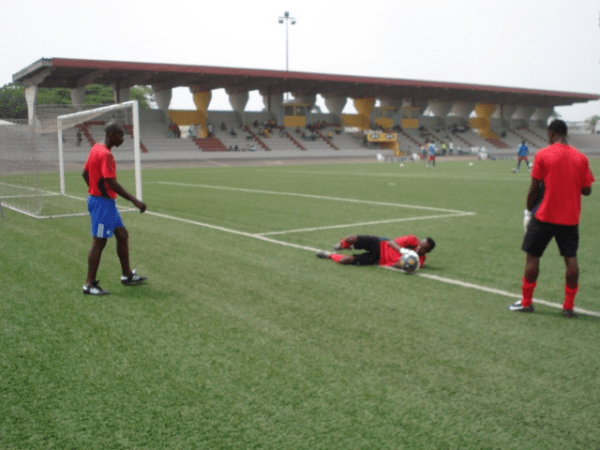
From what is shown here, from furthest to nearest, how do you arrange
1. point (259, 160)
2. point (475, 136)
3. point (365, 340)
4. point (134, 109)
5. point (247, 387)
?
point (475, 136), point (259, 160), point (134, 109), point (365, 340), point (247, 387)

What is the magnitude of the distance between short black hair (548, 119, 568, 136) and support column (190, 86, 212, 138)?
5224cm

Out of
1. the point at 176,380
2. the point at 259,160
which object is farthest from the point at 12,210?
the point at 259,160

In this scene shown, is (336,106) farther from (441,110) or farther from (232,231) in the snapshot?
(232,231)

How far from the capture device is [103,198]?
612cm

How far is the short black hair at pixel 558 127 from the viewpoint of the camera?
5220 mm

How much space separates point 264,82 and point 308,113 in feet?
31.9

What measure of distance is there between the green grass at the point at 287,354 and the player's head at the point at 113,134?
1.69 meters

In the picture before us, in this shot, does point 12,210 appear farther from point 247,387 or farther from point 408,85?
point 408,85

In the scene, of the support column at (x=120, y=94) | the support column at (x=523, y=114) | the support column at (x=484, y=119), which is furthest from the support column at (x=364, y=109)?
the support column at (x=120, y=94)

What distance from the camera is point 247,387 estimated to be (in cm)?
384

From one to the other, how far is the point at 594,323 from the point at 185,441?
4100mm

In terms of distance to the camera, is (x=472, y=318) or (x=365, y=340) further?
(x=472, y=318)

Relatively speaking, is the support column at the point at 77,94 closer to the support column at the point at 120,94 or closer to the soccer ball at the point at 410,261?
the support column at the point at 120,94

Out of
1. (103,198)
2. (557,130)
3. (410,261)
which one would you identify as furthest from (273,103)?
(557,130)
